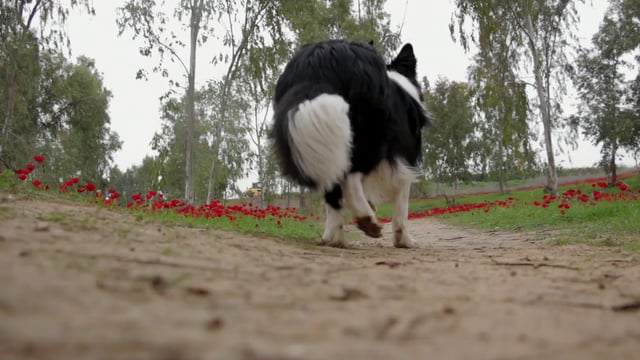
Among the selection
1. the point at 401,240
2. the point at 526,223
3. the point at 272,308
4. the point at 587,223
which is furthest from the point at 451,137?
the point at 272,308

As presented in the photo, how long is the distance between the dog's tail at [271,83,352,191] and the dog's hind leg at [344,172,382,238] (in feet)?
1.05

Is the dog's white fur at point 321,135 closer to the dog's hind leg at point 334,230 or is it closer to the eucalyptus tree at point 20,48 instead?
the dog's hind leg at point 334,230

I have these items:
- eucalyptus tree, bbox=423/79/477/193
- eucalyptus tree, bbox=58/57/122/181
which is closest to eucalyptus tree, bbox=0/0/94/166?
eucalyptus tree, bbox=58/57/122/181

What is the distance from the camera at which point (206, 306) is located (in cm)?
160

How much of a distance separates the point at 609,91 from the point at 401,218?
1078 inches

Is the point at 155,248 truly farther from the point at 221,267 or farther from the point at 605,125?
the point at 605,125

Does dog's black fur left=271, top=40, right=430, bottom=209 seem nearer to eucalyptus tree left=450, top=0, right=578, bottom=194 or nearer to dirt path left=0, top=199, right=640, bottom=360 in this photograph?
dirt path left=0, top=199, right=640, bottom=360

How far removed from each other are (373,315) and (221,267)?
932 millimetres

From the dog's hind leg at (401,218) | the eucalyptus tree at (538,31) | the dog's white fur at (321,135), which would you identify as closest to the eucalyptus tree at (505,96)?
the eucalyptus tree at (538,31)

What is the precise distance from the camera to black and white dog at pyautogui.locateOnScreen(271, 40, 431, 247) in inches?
150

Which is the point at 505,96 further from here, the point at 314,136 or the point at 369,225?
the point at 314,136

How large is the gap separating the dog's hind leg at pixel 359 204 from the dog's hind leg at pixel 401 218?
1.06 m

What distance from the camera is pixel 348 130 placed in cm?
388

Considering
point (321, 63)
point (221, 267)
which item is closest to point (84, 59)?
point (321, 63)
